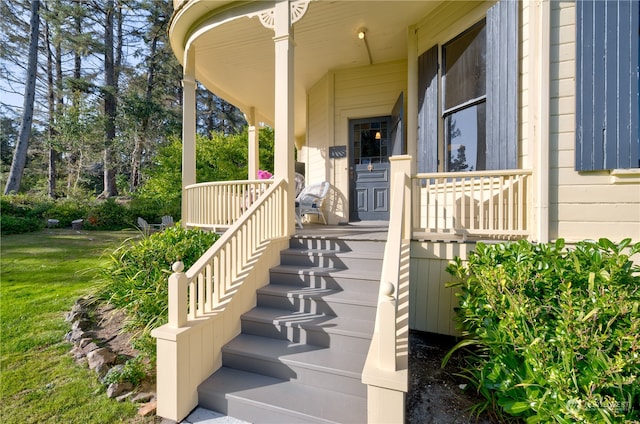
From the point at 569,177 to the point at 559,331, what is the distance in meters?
1.70

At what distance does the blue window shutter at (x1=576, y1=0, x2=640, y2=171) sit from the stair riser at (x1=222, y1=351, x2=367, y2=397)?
9.07 feet

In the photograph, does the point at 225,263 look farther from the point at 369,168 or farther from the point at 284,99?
the point at 369,168

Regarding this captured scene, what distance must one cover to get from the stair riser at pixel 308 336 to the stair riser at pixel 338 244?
1083mm

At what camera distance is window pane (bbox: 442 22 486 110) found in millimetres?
3377

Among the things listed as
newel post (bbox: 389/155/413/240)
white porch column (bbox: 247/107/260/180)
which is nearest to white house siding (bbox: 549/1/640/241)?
newel post (bbox: 389/155/413/240)

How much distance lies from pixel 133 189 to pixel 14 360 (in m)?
14.5

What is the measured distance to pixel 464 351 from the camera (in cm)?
275

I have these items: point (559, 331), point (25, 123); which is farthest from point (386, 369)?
point (25, 123)

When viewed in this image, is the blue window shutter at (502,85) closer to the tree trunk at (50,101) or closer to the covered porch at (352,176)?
the covered porch at (352,176)

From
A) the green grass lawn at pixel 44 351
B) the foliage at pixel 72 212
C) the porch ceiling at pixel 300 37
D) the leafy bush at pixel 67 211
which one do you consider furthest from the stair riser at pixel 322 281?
the leafy bush at pixel 67 211

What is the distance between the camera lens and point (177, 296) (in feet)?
6.66

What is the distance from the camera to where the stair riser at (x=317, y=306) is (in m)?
2.51

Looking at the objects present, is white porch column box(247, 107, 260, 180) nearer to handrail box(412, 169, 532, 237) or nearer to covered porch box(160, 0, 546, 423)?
covered porch box(160, 0, 546, 423)

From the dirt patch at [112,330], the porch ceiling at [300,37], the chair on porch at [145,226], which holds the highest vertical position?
the porch ceiling at [300,37]
